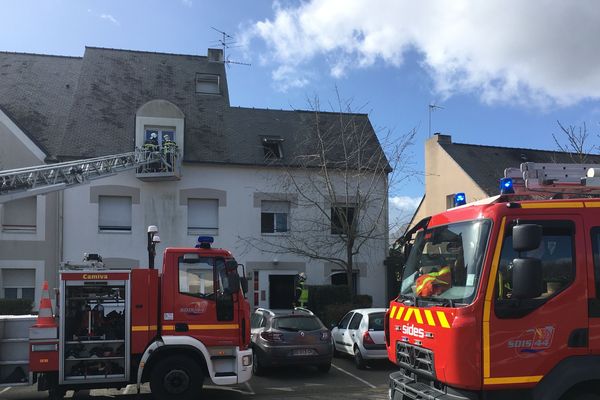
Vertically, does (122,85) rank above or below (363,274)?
above

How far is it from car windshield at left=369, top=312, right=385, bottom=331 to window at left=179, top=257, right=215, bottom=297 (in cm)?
458

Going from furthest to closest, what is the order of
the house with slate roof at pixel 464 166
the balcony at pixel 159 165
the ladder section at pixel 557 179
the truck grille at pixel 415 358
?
1. the house with slate roof at pixel 464 166
2. the balcony at pixel 159 165
3. the ladder section at pixel 557 179
4. the truck grille at pixel 415 358

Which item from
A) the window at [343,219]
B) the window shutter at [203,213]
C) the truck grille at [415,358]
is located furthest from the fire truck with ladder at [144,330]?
the window shutter at [203,213]

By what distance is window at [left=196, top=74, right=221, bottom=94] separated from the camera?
81.4 feet

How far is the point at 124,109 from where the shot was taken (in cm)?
2230

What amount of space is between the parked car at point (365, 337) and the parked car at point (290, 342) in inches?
35.0

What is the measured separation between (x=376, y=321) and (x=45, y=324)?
274 inches

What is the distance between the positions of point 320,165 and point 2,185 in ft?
36.3

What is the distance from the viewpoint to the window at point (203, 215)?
68.1 feet

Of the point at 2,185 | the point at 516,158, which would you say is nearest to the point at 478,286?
the point at 2,185

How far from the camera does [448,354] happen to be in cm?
504

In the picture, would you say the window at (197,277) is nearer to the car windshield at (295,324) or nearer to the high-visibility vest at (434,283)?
the car windshield at (295,324)

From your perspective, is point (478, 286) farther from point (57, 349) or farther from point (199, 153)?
point (199, 153)

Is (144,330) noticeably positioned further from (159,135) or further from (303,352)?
(159,135)
